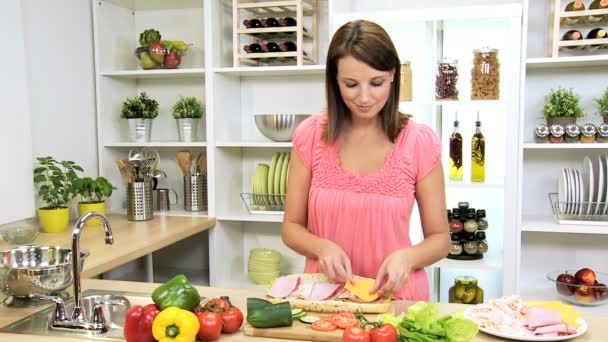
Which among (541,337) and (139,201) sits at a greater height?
(139,201)

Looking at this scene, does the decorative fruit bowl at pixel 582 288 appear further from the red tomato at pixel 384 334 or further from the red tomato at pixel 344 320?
the red tomato at pixel 384 334

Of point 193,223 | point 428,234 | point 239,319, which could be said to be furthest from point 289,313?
point 193,223

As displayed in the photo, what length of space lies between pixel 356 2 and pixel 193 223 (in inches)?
54.6

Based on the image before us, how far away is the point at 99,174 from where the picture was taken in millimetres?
3195

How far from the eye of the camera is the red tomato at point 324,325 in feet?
4.28

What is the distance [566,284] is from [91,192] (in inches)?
85.1

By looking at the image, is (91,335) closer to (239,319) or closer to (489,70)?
(239,319)

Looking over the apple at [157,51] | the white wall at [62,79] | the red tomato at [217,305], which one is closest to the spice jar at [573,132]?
the red tomato at [217,305]

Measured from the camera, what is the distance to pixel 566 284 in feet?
8.32

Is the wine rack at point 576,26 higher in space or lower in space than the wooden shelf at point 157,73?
higher

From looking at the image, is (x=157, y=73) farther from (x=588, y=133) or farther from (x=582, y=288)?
(x=582, y=288)

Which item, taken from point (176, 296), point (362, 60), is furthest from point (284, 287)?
point (362, 60)

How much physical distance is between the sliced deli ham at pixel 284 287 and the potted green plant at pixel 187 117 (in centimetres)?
170

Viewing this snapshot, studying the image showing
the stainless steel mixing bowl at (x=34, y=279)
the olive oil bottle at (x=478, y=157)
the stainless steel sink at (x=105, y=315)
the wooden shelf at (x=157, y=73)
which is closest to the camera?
the stainless steel sink at (x=105, y=315)
